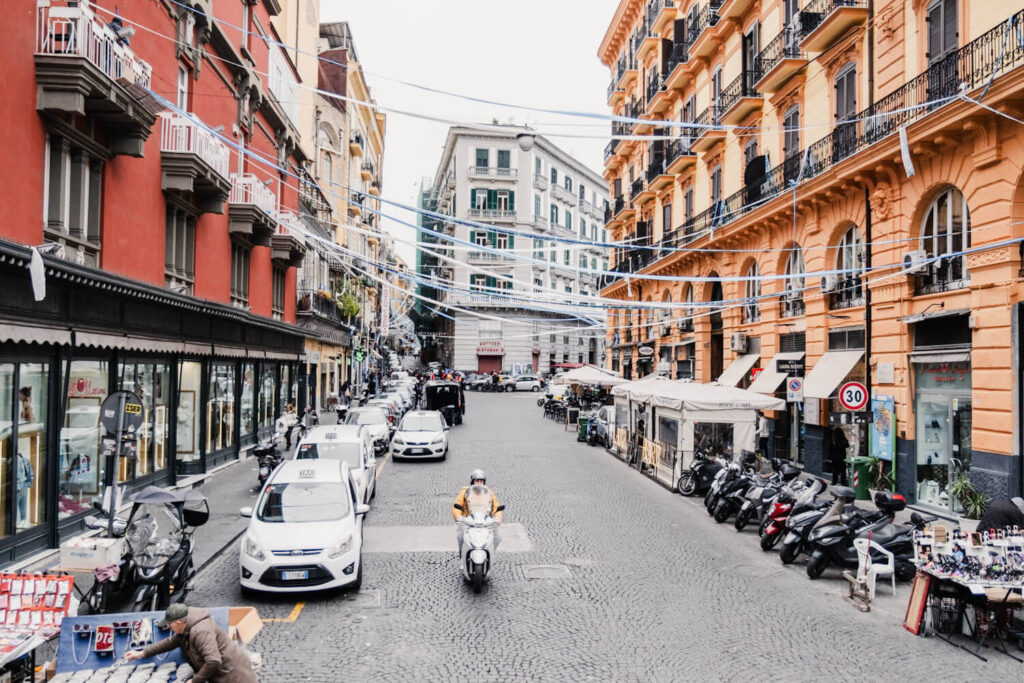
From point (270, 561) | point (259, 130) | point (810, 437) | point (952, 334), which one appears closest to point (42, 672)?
point (270, 561)

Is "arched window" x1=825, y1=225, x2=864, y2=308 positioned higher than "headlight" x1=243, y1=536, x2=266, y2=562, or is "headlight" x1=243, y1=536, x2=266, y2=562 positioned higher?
"arched window" x1=825, y1=225, x2=864, y2=308

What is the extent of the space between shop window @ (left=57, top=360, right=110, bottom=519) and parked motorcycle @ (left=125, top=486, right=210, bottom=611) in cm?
336

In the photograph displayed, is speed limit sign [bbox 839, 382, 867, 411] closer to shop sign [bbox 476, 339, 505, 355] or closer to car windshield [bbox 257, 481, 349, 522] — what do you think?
car windshield [bbox 257, 481, 349, 522]

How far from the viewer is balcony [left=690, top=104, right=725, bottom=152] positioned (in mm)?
28719

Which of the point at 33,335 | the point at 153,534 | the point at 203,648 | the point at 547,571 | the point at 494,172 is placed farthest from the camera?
the point at 494,172

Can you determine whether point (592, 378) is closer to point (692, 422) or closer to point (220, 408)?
point (692, 422)

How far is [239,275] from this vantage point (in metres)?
23.9

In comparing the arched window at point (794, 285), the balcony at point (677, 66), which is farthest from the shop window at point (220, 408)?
the balcony at point (677, 66)

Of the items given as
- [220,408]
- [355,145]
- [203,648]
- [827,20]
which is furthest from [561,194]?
[203,648]

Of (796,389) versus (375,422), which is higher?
(796,389)

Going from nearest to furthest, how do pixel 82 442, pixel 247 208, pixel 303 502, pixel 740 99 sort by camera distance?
1. pixel 303 502
2. pixel 82 442
3. pixel 247 208
4. pixel 740 99

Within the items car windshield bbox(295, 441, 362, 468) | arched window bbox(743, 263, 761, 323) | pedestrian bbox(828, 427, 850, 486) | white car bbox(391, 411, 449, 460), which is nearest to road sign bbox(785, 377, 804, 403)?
pedestrian bbox(828, 427, 850, 486)

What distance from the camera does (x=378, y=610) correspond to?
9.27 m

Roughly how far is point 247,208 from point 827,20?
54.1ft
